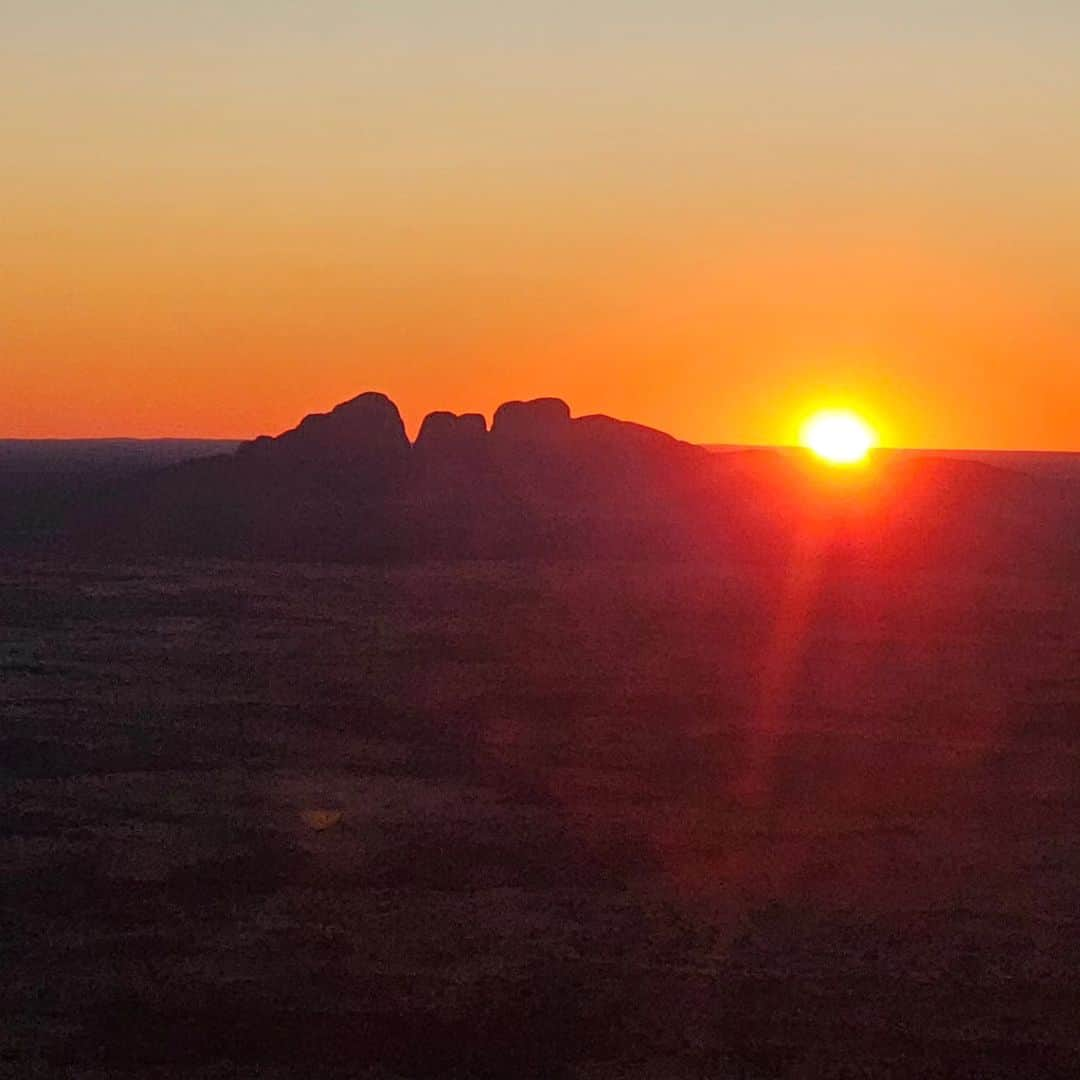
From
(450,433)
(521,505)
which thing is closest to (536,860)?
(521,505)

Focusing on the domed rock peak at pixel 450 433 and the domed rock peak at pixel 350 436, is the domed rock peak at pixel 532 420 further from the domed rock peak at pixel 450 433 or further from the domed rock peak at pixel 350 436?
the domed rock peak at pixel 350 436

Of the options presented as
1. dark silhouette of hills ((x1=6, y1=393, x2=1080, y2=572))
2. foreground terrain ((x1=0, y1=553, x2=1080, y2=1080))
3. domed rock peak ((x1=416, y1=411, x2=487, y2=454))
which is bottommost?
foreground terrain ((x1=0, y1=553, x2=1080, y2=1080))

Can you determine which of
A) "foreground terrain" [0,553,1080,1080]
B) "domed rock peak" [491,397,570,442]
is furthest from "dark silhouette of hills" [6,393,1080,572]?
"foreground terrain" [0,553,1080,1080]

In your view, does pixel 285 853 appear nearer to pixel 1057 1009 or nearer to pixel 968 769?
pixel 1057 1009

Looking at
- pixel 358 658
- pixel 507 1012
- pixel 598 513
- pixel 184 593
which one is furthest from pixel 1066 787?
pixel 598 513

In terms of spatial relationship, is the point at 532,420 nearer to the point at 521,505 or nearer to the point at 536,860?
the point at 521,505

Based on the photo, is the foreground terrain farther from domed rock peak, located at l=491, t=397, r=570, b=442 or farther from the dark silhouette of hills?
domed rock peak, located at l=491, t=397, r=570, b=442

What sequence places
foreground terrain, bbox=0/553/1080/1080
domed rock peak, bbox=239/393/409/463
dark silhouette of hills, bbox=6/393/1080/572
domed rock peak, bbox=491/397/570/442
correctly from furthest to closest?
domed rock peak, bbox=491/397/570/442
domed rock peak, bbox=239/393/409/463
dark silhouette of hills, bbox=6/393/1080/572
foreground terrain, bbox=0/553/1080/1080
